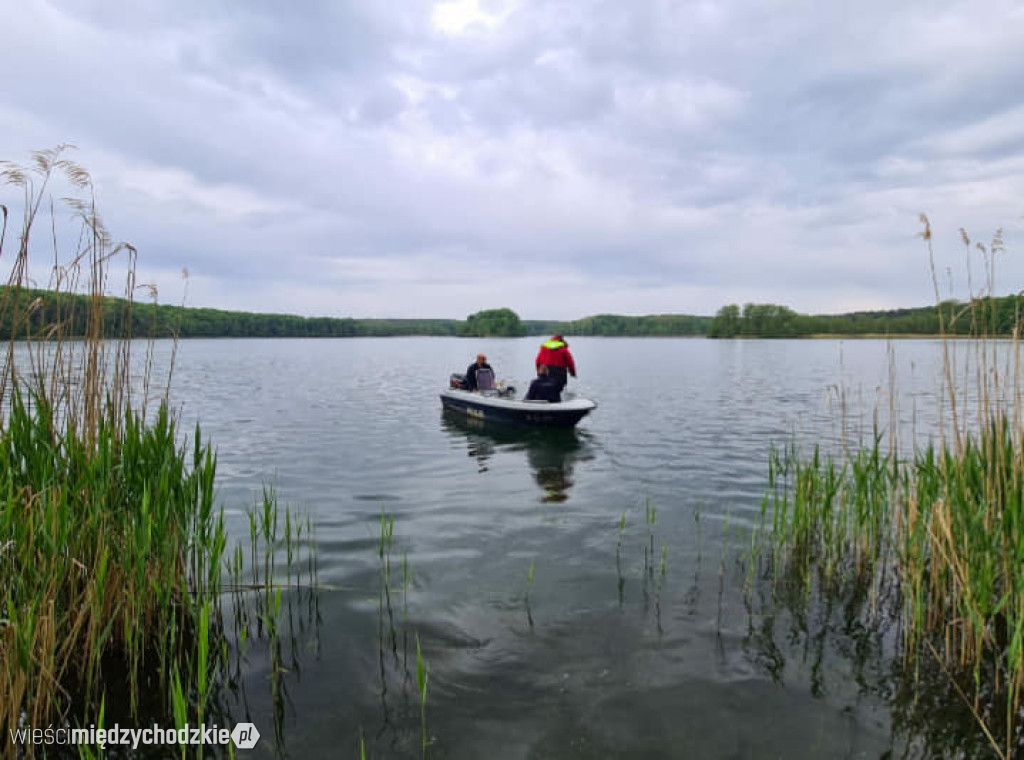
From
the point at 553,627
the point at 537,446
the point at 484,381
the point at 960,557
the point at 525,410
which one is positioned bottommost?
the point at 553,627

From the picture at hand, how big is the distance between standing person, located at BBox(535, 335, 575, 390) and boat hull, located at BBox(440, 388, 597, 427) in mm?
743

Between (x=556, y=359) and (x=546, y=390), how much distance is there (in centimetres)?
101

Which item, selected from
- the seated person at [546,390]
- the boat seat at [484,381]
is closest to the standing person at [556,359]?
the seated person at [546,390]

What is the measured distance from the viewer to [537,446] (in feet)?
47.0

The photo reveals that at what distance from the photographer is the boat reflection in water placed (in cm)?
1094

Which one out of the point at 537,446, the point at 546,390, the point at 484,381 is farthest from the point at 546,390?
the point at 484,381

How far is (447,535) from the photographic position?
7629mm

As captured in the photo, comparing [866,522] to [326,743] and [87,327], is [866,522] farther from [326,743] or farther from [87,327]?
[87,327]

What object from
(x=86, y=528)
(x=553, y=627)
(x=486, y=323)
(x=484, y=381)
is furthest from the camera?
(x=486, y=323)

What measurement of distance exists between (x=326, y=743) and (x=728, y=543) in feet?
17.8

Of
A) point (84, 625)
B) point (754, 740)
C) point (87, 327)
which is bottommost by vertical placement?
point (754, 740)

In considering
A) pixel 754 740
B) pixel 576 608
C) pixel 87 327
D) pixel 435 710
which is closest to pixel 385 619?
pixel 435 710

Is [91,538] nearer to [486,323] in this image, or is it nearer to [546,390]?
[546,390]

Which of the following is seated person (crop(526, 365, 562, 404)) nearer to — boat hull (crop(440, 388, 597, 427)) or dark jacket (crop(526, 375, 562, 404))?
dark jacket (crop(526, 375, 562, 404))
